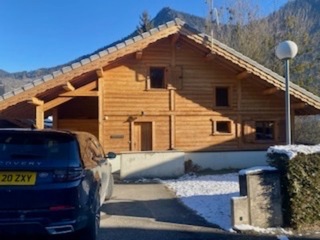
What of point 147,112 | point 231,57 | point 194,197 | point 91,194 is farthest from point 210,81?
point 91,194

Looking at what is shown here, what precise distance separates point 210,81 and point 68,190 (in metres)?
13.8

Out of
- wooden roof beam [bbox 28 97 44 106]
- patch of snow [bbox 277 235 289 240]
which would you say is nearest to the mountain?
wooden roof beam [bbox 28 97 44 106]

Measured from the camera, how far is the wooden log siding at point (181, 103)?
Answer: 1722cm

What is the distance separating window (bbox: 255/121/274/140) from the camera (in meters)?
18.8

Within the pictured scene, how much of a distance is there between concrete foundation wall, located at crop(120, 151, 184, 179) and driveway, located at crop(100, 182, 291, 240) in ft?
12.7

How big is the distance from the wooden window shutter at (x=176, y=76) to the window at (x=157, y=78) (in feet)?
1.16

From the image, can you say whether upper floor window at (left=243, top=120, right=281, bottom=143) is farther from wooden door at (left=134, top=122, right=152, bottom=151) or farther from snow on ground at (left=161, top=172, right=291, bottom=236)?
wooden door at (left=134, top=122, right=152, bottom=151)

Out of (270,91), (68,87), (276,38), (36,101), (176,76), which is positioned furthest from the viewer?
(276,38)

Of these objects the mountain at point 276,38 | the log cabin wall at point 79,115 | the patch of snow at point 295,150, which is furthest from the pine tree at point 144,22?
the patch of snow at point 295,150

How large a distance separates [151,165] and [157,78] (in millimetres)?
4290

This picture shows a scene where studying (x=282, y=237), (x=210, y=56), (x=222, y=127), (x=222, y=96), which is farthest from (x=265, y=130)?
(x=282, y=237)

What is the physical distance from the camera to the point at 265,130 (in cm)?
1889

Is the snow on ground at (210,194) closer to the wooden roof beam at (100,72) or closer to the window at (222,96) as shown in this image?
the window at (222,96)

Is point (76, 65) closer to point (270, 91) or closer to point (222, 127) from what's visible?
point (222, 127)
